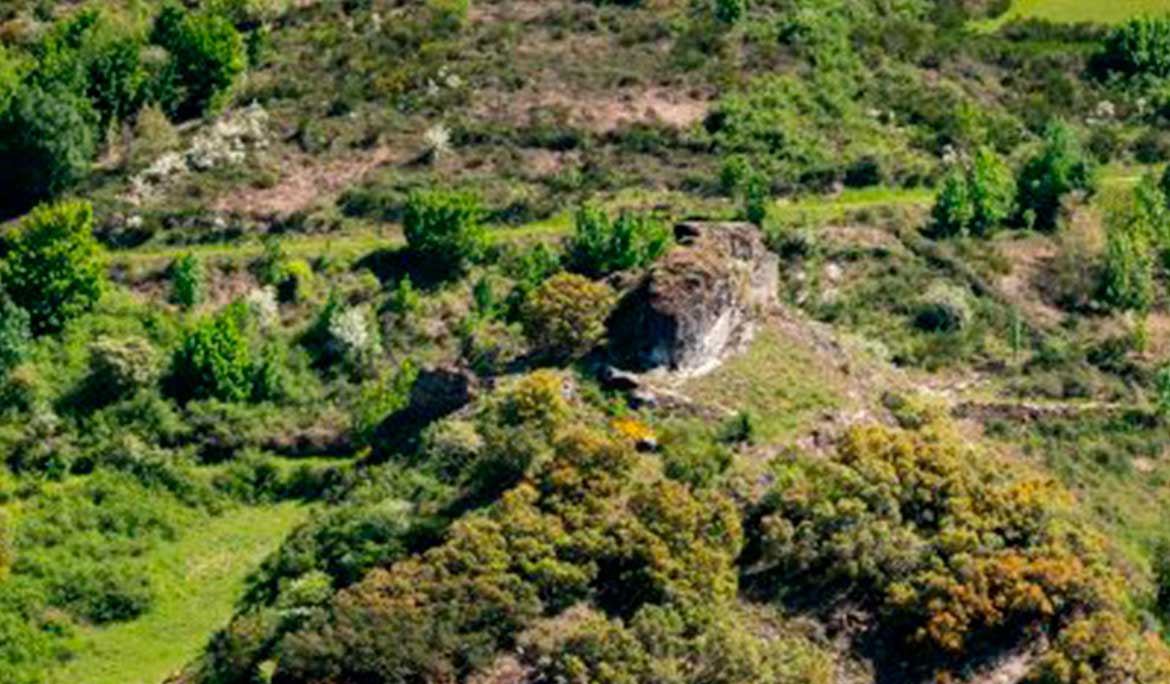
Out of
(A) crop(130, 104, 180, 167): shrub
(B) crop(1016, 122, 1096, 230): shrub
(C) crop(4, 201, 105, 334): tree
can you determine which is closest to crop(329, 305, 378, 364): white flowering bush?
(C) crop(4, 201, 105, 334): tree

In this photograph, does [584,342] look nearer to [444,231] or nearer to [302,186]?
[444,231]

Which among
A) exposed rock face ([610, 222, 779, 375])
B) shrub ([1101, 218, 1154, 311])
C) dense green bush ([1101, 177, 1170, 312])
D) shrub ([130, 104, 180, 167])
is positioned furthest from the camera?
shrub ([130, 104, 180, 167])

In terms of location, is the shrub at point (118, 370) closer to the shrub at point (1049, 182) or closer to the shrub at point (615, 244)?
the shrub at point (615, 244)

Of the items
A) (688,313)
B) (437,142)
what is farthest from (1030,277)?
(437,142)

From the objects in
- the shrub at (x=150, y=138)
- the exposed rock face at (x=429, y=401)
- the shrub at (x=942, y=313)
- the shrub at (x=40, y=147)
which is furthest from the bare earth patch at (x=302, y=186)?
the shrub at (x=942, y=313)

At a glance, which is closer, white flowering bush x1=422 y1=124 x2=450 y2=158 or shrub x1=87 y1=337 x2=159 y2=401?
shrub x1=87 y1=337 x2=159 y2=401

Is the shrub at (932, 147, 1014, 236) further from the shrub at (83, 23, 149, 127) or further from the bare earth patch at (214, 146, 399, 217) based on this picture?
the shrub at (83, 23, 149, 127)
